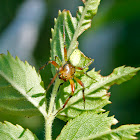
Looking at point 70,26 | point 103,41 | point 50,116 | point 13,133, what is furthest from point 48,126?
point 103,41

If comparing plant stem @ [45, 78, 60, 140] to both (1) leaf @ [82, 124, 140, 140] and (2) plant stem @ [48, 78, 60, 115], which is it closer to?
(2) plant stem @ [48, 78, 60, 115]

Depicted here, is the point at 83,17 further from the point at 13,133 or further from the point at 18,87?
the point at 13,133

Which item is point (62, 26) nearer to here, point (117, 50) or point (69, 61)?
point (69, 61)

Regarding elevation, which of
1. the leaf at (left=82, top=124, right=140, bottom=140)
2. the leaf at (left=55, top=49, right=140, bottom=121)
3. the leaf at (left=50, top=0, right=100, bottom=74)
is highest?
the leaf at (left=50, top=0, right=100, bottom=74)

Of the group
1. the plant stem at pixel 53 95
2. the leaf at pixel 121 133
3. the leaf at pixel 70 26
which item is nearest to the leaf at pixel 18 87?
the plant stem at pixel 53 95

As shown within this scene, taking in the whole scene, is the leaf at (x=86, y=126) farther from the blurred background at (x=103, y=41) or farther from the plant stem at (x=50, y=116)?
the blurred background at (x=103, y=41)

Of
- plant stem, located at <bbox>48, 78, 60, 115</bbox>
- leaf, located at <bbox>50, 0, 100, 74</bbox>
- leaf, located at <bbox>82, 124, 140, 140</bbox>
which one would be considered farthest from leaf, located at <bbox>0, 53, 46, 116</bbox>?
leaf, located at <bbox>82, 124, 140, 140</bbox>

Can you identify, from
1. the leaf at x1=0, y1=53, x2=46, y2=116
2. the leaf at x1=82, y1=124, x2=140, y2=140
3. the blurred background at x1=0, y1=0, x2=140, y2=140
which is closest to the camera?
the leaf at x1=82, y1=124, x2=140, y2=140

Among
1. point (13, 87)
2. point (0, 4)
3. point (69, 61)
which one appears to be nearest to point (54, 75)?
point (69, 61)
